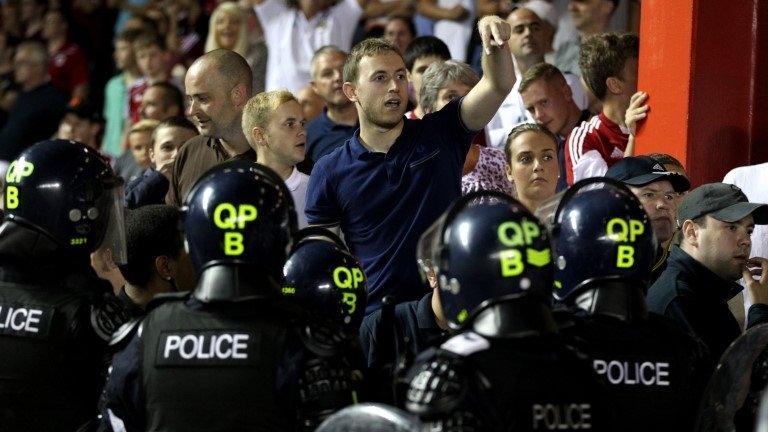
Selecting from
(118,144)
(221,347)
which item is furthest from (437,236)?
(118,144)

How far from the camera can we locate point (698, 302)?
210 inches

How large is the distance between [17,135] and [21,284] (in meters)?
7.82

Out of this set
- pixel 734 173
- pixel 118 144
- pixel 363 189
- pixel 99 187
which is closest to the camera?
pixel 99 187

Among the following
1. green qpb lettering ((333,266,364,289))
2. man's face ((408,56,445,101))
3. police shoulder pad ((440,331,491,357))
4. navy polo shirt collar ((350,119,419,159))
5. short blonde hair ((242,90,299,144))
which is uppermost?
man's face ((408,56,445,101))

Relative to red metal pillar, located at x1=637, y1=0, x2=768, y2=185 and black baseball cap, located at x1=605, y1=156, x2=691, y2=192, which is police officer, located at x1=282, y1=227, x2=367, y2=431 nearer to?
black baseball cap, located at x1=605, y1=156, x2=691, y2=192

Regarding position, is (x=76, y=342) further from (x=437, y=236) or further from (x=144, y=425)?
(x=437, y=236)

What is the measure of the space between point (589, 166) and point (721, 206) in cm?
132

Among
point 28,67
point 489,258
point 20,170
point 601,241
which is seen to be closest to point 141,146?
point 28,67

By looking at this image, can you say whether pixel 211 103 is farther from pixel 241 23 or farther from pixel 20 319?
pixel 20 319

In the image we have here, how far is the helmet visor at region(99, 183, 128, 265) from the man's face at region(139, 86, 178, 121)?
16.4 feet

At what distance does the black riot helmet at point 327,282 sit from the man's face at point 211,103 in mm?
2555

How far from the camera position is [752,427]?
4578 mm

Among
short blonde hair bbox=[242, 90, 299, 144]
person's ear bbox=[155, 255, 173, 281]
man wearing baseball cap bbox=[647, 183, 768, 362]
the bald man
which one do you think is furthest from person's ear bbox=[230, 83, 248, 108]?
man wearing baseball cap bbox=[647, 183, 768, 362]

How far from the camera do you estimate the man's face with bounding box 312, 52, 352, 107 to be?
844cm
